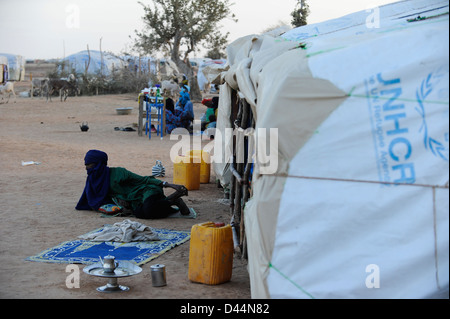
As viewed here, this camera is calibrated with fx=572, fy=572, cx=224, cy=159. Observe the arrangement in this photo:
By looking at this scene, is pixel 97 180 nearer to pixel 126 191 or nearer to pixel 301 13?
pixel 126 191

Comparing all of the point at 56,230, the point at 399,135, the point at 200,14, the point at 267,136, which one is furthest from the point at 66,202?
the point at 200,14

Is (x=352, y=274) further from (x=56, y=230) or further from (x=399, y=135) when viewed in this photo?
(x=56, y=230)

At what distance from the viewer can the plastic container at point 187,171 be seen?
870 cm

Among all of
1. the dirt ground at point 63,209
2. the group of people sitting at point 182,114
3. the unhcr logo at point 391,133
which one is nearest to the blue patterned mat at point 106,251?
the dirt ground at point 63,209

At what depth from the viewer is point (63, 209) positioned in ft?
23.7

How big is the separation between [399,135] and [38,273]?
10.3ft

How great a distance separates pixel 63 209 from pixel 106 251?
6.60ft

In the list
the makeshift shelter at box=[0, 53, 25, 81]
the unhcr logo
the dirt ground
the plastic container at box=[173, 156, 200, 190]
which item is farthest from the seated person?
the makeshift shelter at box=[0, 53, 25, 81]

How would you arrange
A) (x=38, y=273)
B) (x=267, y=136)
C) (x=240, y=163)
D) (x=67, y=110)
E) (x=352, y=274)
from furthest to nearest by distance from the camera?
(x=67, y=110) → (x=240, y=163) → (x=38, y=273) → (x=267, y=136) → (x=352, y=274)

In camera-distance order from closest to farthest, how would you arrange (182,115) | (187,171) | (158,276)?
1. (158,276)
2. (187,171)
3. (182,115)

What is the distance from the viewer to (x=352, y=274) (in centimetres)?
318

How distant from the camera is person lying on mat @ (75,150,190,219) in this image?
22.3 ft

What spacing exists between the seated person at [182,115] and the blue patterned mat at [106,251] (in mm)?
9586

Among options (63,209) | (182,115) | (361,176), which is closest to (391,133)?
(361,176)
